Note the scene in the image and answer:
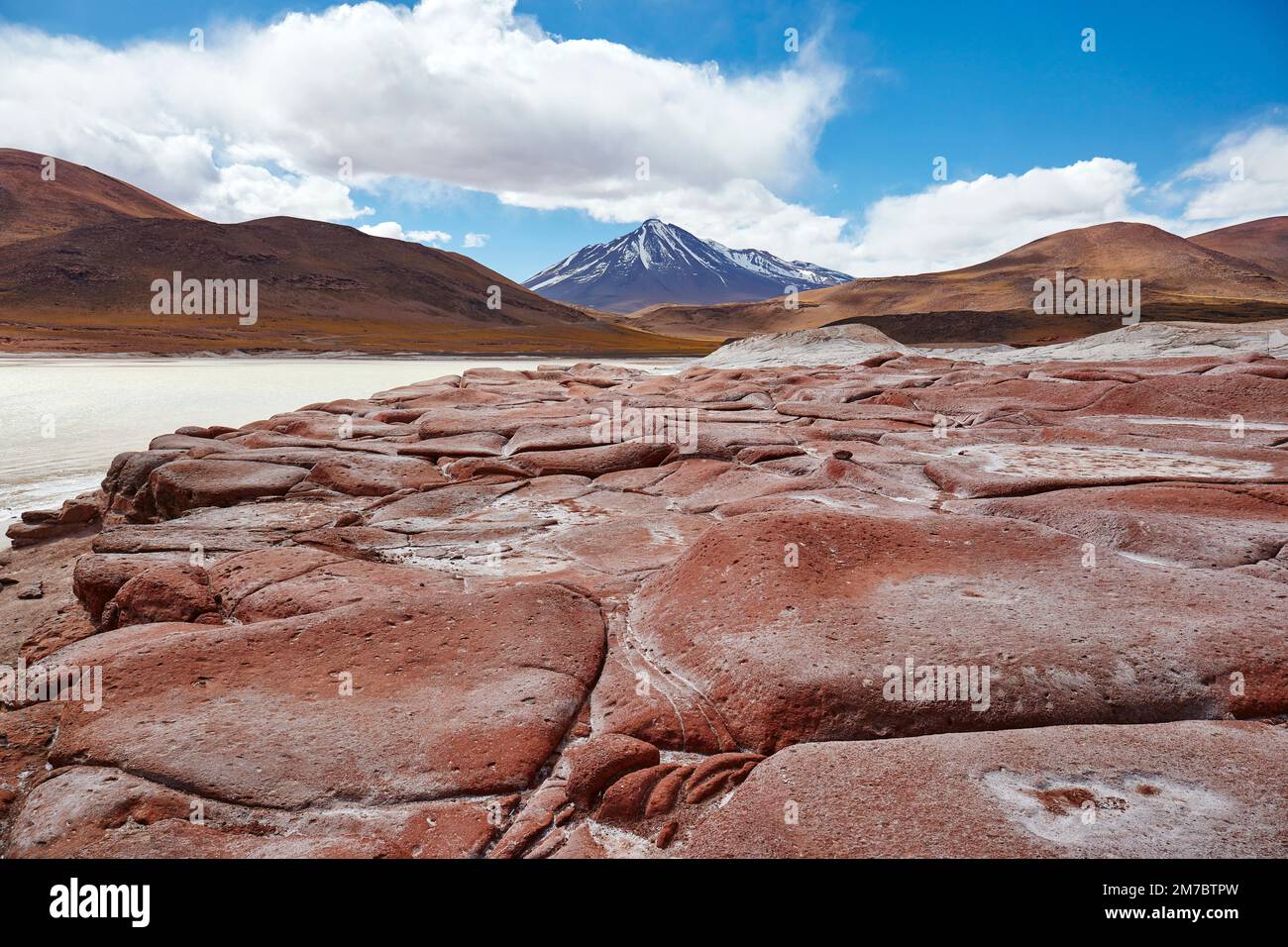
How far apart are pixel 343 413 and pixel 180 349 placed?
128 feet

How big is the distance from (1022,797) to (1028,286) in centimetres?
10448

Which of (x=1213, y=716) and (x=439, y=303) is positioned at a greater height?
(x=439, y=303)

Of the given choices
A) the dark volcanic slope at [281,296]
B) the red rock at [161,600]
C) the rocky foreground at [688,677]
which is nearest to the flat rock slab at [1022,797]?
the rocky foreground at [688,677]

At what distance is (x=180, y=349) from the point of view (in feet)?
137

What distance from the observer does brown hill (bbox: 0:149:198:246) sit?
97.1 meters

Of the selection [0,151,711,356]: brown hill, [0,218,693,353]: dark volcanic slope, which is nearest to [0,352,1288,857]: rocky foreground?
[0,151,711,356]: brown hill

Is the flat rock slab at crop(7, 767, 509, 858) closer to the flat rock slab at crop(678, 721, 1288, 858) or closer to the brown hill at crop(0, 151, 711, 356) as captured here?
the flat rock slab at crop(678, 721, 1288, 858)

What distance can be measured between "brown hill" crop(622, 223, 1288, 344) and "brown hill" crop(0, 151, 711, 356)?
2454 cm

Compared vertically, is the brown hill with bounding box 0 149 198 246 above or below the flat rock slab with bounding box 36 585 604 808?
above

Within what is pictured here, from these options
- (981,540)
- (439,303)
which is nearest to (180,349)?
(981,540)

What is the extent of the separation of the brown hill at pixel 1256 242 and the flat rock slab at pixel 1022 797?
157708 millimetres
